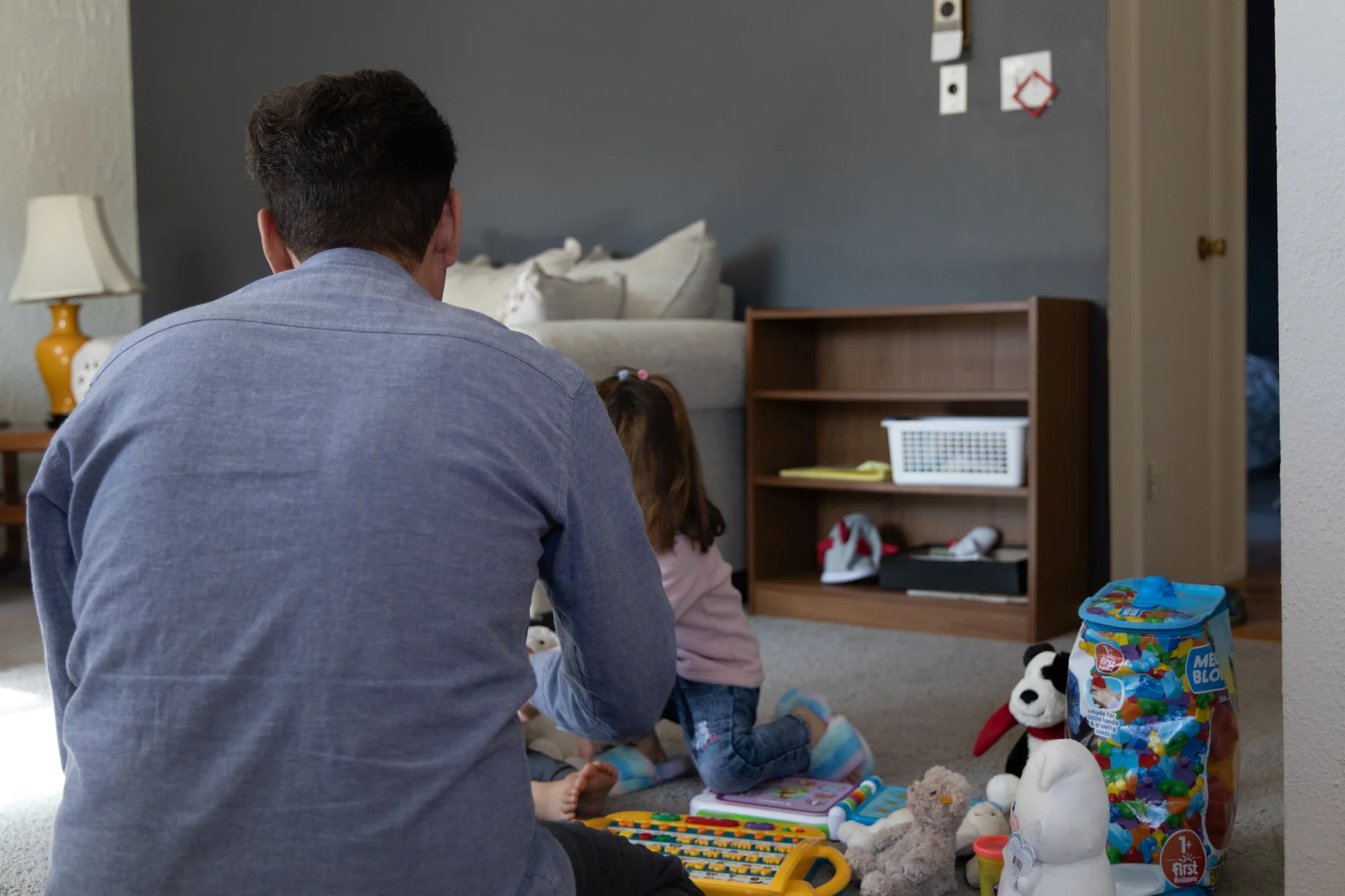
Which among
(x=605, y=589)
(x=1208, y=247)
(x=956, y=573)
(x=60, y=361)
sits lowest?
(x=956, y=573)

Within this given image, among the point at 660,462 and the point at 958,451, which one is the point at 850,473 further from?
the point at 660,462

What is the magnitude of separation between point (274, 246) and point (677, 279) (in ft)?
7.98

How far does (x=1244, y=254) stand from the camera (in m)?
3.48

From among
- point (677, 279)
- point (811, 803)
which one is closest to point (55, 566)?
point (811, 803)

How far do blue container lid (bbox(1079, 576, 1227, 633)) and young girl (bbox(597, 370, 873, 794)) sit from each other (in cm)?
51

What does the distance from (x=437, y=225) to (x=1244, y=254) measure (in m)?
3.09

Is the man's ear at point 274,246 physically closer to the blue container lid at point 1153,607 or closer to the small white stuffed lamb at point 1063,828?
the small white stuffed lamb at point 1063,828

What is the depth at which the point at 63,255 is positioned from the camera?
13.5ft

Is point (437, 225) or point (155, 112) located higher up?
point (155, 112)

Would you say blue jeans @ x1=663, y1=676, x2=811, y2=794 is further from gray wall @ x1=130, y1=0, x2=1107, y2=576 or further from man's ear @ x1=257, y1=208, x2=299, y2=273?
gray wall @ x1=130, y1=0, x2=1107, y2=576

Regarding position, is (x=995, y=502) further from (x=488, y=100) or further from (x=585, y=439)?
(x=585, y=439)

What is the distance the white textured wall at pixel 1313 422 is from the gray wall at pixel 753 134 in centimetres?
183

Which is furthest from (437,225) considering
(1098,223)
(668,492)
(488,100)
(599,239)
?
(488,100)

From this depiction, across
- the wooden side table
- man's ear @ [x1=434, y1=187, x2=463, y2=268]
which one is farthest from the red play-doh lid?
the wooden side table
